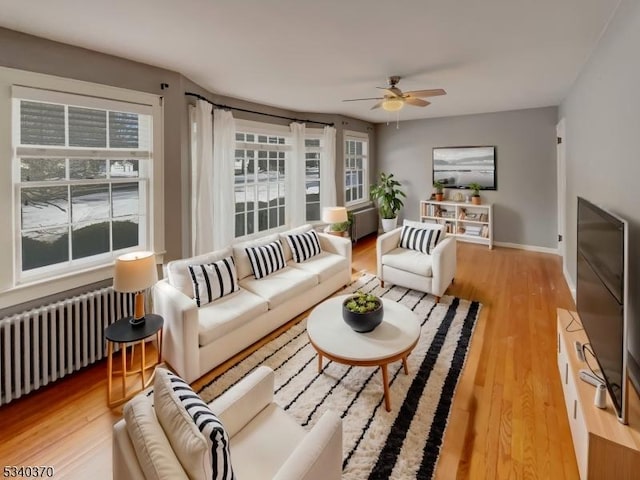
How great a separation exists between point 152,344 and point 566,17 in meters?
4.27

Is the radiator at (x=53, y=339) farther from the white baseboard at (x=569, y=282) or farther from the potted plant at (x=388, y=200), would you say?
the potted plant at (x=388, y=200)

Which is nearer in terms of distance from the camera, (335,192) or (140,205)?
(140,205)

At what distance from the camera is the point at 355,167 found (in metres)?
7.40

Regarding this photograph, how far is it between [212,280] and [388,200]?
5.02 meters

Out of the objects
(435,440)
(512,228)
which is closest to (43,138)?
(435,440)

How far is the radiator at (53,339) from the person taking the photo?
228 centimetres

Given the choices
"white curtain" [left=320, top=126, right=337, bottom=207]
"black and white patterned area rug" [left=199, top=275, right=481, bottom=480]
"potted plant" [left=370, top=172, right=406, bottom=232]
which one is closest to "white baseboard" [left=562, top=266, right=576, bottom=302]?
"black and white patterned area rug" [left=199, top=275, right=481, bottom=480]

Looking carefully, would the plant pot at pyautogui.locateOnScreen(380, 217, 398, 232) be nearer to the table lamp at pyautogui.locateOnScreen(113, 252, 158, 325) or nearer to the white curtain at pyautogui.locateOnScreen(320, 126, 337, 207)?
the white curtain at pyautogui.locateOnScreen(320, 126, 337, 207)

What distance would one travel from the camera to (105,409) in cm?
232

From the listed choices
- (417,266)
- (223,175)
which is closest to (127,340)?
(223,175)

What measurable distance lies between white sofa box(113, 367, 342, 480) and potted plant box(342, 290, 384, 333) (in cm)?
91

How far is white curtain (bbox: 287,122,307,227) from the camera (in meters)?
5.54

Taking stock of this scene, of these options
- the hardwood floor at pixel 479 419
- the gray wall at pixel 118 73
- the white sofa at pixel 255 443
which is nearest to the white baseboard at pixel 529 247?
the hardwood floor at pixel 479 419

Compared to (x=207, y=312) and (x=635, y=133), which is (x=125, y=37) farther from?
(x=635, y=133)
